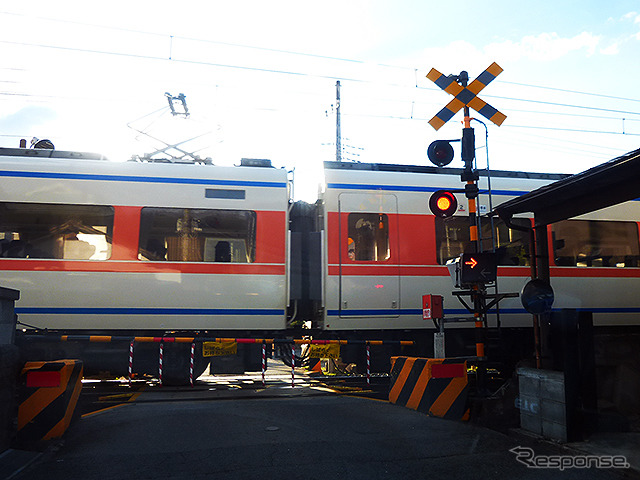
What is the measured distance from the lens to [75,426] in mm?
5359

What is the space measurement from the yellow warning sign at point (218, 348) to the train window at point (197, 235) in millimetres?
1415

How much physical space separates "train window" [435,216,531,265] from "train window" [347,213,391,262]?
103 cm

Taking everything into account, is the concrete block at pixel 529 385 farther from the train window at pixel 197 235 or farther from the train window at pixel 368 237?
the train window at pixel 197 235

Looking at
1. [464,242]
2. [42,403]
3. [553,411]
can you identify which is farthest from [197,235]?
[553,411]

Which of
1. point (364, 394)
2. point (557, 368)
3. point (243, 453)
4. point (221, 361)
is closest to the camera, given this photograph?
point (243, 453)

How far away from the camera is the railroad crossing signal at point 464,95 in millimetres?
7113

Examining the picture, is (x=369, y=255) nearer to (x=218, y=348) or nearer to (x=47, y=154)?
(x=218, y=348)

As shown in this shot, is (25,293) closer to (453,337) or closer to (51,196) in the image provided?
(51,196)

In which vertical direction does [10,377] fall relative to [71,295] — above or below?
below

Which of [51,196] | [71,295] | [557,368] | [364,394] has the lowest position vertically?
[364,394]

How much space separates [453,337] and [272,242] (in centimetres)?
385

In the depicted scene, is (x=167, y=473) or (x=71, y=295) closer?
(x=167, y=473)

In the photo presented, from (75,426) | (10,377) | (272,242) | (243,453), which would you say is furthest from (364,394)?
(10,377)

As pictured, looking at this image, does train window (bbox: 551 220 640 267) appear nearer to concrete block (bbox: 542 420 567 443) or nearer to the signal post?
the signal post
